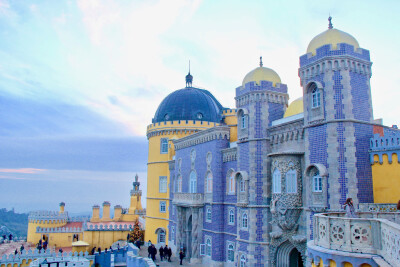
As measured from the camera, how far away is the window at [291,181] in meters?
18.8

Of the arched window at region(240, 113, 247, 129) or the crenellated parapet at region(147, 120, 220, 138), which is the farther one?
the crenellated parapet at region(147, 120, 220, 138)

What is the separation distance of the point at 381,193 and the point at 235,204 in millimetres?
10091

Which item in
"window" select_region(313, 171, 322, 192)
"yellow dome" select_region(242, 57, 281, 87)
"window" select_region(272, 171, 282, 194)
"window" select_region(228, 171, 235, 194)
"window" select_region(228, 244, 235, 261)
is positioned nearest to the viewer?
"window" select_region(313, 171, 322, 192)

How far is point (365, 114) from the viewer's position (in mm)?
16844

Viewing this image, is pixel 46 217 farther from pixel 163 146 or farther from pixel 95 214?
pixel 163 146

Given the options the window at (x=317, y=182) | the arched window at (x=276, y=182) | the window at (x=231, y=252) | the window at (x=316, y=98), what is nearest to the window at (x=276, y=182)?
the arched window at (x=276, y=182)

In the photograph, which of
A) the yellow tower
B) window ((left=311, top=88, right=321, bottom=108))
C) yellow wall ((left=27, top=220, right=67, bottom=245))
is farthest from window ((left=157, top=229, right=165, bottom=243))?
window ((left=311, top=88, right=321, bottom=108))

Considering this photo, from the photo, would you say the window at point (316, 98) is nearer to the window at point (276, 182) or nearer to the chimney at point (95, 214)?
the window at point (276, 182)

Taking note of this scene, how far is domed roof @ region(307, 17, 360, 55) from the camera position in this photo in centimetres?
1706

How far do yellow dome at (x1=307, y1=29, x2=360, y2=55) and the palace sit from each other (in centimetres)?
5

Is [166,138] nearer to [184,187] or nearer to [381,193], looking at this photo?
[184,187]

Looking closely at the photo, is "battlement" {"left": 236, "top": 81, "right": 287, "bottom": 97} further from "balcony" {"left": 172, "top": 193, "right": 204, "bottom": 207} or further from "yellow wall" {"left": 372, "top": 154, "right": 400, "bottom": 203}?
"balcony" {"left": 172, "top": 193, "right": 204, "bottom": 207}

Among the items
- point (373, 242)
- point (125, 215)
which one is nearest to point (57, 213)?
point (125, 215)

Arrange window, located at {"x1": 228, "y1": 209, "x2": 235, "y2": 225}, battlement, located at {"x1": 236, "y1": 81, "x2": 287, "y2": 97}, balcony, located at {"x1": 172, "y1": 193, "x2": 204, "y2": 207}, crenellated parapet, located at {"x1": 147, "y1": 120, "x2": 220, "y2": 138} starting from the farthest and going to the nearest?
crenellated parapet, located at {"x1": 147, "y1": 120, "x2": 220, "y2": 138} < balcony, located at {"x1": 172, "y1": 193, "x2": 204, "y2": 207} < window, located at {"x1": 228, "y1": 209, "x2": 235, "y2": 225} < battlement, located at {"x1": 236, "y1": 81, "x2": 287, "y2": 97}
